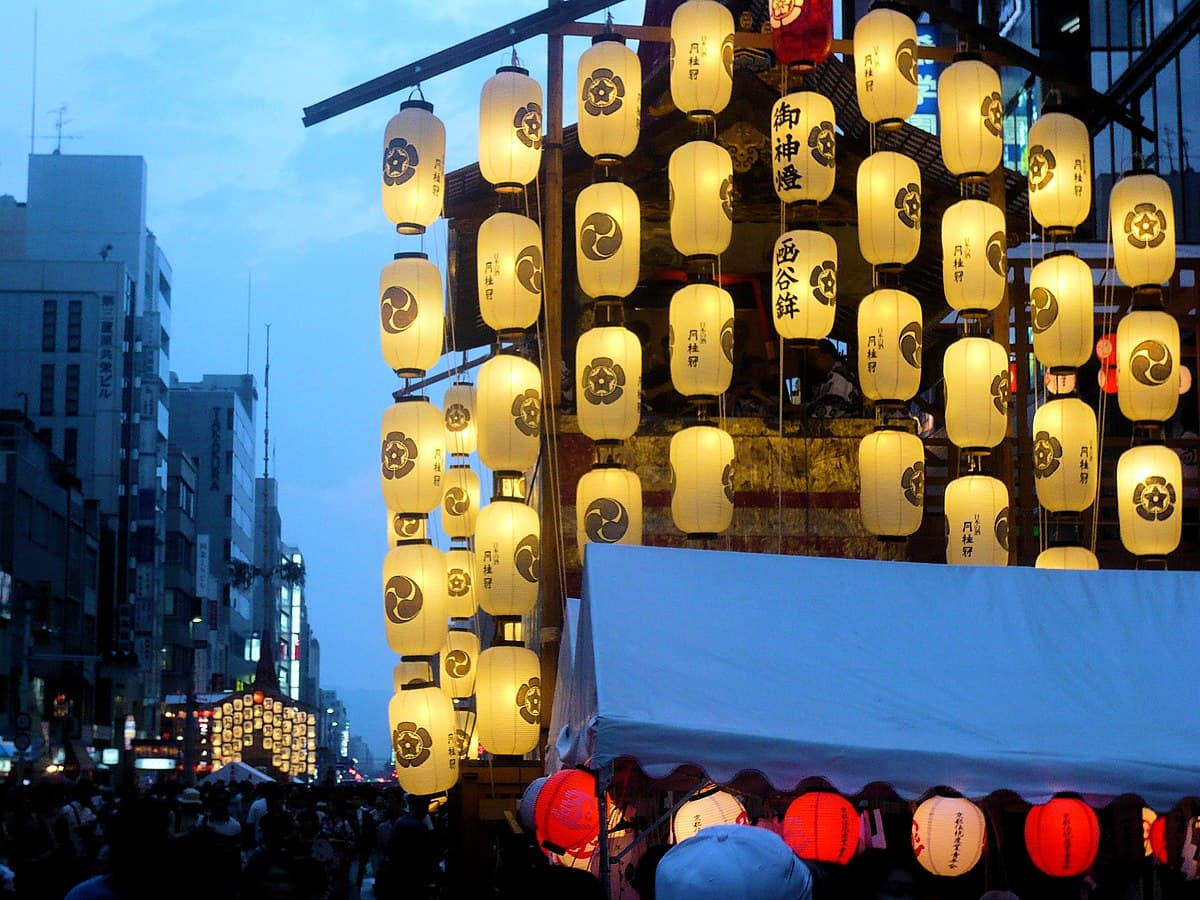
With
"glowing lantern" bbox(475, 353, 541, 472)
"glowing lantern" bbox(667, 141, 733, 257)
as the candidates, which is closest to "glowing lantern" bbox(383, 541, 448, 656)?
"glowing lantern" bbox(475, 353, 541, 472)

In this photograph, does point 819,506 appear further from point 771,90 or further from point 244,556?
point 244,556

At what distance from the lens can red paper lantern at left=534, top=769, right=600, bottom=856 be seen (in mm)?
9484

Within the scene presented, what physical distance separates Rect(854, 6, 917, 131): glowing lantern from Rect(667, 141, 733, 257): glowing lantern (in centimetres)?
168

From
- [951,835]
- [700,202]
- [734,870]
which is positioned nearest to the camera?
[734,870]

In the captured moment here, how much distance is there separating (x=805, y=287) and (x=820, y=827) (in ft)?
19.5

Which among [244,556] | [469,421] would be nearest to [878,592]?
[469,421]

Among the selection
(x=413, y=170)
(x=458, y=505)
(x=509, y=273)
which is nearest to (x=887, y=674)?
(x=509, y=273)

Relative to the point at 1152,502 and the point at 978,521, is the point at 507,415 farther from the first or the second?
the point at 1152,502

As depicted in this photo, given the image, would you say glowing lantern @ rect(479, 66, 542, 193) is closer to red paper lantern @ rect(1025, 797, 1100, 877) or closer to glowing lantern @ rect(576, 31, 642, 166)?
A: glowing lantern @ rect(576, 31, 642, 166)

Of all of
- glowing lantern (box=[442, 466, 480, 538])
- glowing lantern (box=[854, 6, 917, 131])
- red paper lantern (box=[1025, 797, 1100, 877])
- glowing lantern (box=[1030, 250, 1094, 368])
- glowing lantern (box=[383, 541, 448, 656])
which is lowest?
red paper lantern (box=[1025, 797, 1100, 877])

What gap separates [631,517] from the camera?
572 inches

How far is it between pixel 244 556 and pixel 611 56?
9351 cm

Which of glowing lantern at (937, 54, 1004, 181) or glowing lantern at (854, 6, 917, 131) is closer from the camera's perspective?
glowing lantern at (937, 54, 1004, 181)

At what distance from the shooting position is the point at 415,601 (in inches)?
591
